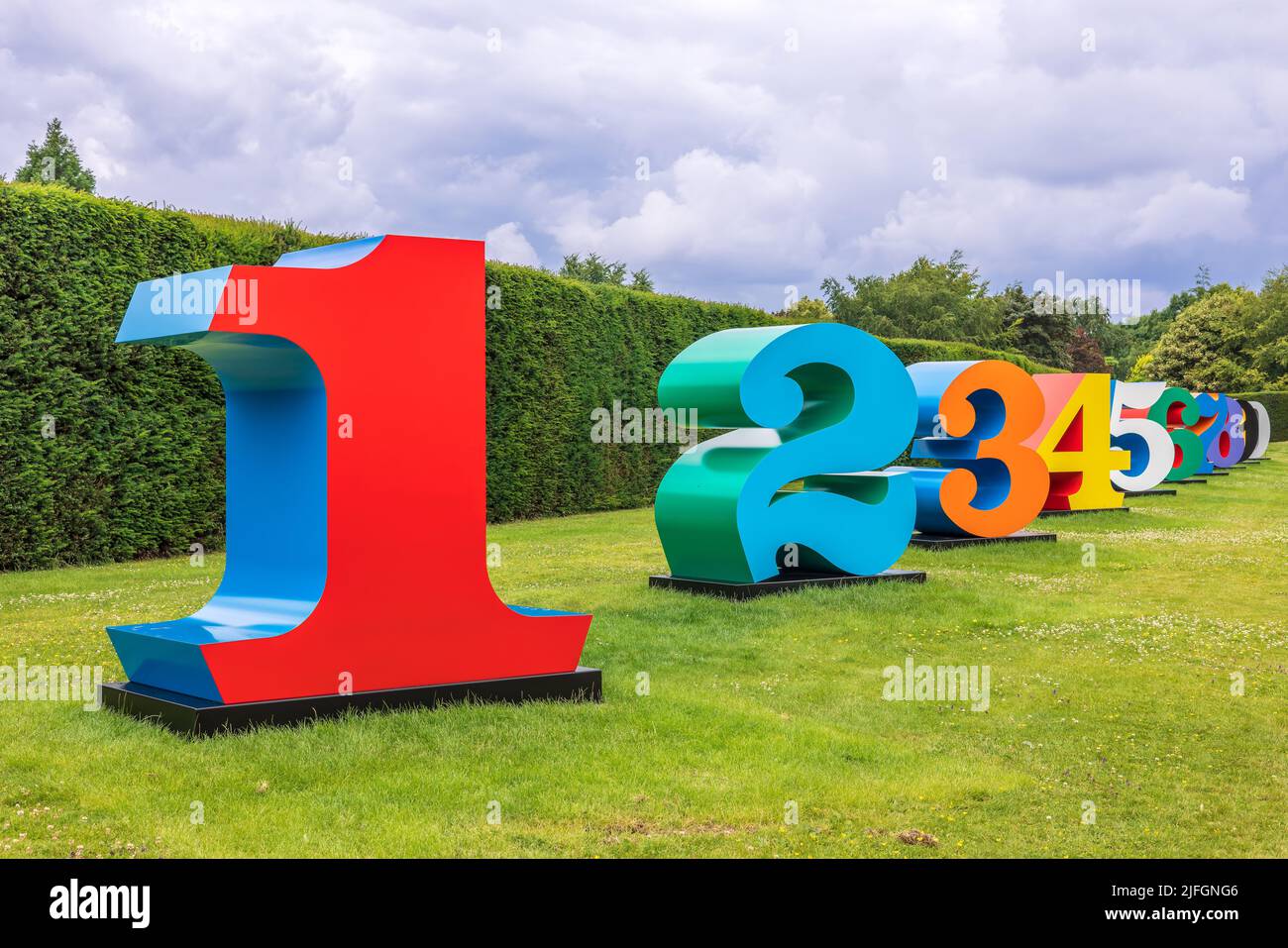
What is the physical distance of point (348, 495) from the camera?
771cm

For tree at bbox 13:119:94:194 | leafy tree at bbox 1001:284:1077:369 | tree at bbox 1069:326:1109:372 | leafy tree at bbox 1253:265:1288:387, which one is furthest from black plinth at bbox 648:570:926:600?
tree at bbox 1069:326:1109:372

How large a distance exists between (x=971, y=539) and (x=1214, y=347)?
168ft

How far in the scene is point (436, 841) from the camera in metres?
5.51

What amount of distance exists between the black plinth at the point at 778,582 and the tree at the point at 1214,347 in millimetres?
50593

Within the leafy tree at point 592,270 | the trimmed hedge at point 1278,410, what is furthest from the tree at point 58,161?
the trimmed hedge at point 1278,410

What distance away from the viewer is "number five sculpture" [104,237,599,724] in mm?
7426

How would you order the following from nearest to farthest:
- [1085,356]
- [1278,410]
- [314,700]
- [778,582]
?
[314,700] → [778,582] → [1278,410] → [1085,356]

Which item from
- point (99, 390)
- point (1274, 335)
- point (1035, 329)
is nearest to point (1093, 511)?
point (99, 390)

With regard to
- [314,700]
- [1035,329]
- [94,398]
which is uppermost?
[1035,329]

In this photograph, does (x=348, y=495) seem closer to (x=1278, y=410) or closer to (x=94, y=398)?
(x=94, y=398)

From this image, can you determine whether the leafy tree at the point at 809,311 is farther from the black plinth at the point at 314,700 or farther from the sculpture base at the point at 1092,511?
the black plinth at the point at 314,700

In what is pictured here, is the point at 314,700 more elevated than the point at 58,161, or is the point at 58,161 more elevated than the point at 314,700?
the point at 58,161

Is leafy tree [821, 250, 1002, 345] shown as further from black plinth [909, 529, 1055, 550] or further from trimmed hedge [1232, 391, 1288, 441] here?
black plinth [909, 529, 1055, 550]

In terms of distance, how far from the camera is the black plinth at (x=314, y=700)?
23.5ft
